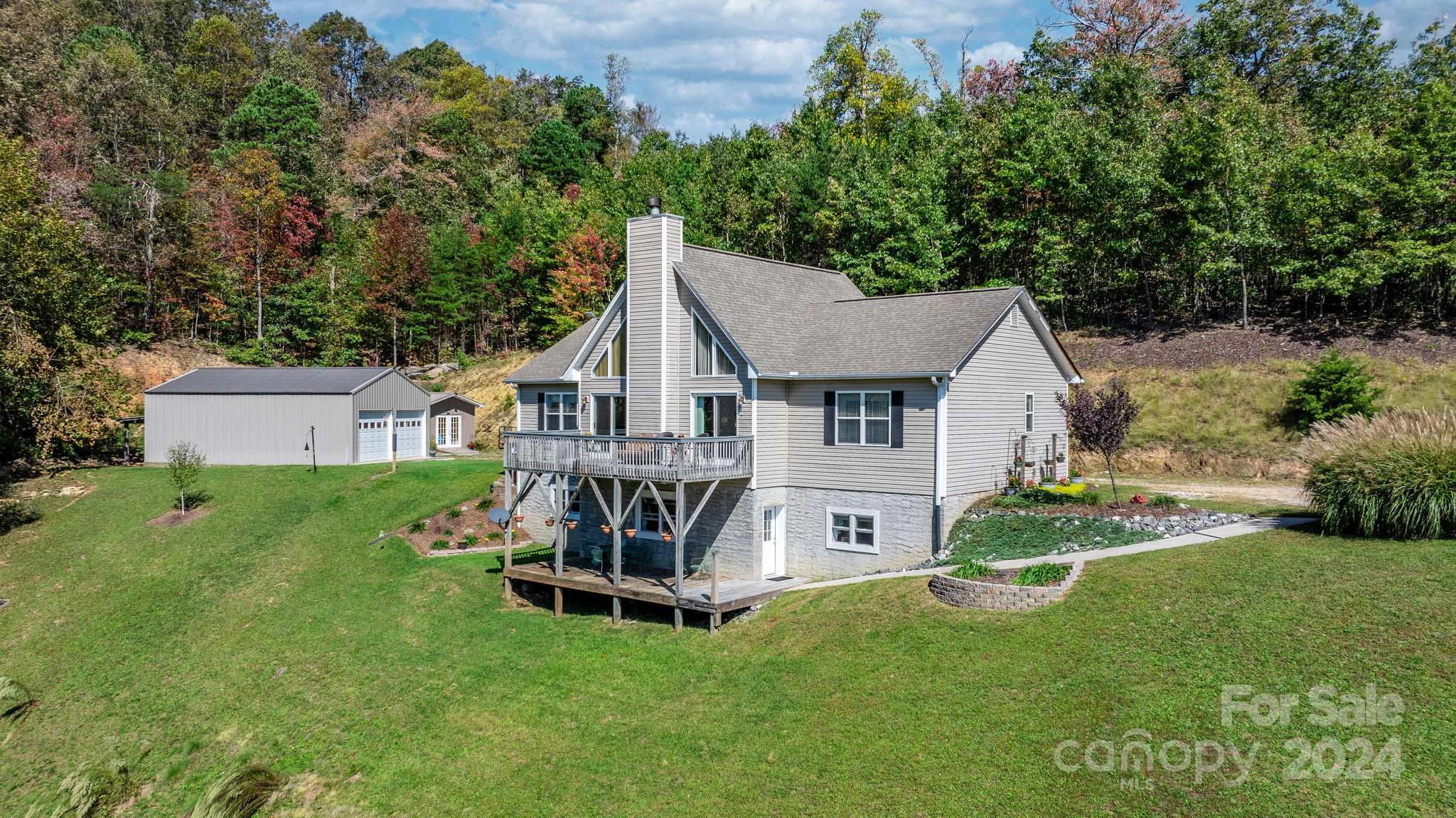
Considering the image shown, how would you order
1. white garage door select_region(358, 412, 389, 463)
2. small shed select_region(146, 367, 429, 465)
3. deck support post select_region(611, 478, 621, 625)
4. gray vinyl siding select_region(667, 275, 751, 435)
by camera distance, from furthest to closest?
white garage door select_region(358, 412, 389, 463), small shed select_region(146, 367, 429, 465), gray vinyl siding select_region(667, 275, 751, 435), deck support post select_region(611, 478, 621, 625)

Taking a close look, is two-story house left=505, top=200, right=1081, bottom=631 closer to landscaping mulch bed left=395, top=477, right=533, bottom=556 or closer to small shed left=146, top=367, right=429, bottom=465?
landscaping mulch bed left=395, top=477, right=533, bottom=556

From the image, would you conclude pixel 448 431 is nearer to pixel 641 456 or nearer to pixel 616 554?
pixel 616 554

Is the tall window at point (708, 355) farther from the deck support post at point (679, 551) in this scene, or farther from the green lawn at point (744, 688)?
the green lawn at point (744, 688)

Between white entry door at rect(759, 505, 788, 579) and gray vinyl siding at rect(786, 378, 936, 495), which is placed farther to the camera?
white entry door at rect(759, 505, 788, 579)

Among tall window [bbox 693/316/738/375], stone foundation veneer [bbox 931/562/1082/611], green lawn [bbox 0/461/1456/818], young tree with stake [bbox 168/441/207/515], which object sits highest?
tall window [bbox 693/316/738/375]

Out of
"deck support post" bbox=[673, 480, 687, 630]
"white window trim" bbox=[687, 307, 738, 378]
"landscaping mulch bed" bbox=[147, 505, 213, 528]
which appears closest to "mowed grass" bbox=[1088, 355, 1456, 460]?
"white window trim" bbox=[687, 307, 738, 378]

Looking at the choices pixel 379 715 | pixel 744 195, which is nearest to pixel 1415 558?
pixel 379 715

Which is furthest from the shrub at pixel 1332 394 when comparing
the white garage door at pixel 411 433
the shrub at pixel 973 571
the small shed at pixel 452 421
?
the small shed at pixel 452 421
